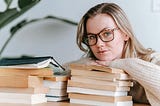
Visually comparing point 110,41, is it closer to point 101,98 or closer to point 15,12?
point 101,98

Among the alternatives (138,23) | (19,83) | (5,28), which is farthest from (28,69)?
(5,28)

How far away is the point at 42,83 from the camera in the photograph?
41.8 inches

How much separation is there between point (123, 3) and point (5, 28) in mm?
681

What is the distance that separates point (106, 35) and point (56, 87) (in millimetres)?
317

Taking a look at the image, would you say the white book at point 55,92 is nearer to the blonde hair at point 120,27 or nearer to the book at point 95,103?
the book at point 95,103

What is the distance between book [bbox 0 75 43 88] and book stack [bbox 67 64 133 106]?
10cm

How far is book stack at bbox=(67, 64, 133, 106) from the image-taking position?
0.96 meters

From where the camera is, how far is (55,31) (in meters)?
1.90

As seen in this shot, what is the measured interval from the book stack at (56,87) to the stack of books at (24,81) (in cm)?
2

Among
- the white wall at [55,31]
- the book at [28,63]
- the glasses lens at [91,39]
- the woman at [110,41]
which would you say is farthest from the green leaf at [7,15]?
the book at [28,63]

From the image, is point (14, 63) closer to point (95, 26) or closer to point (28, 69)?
point (28, 69)

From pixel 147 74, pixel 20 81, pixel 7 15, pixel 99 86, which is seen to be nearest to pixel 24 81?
pixel 20 81

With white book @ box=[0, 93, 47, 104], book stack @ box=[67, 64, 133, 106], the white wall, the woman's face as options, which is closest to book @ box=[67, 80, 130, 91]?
book stack @ box=[67, 64, 133, 106]

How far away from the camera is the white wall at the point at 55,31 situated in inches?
68.3
